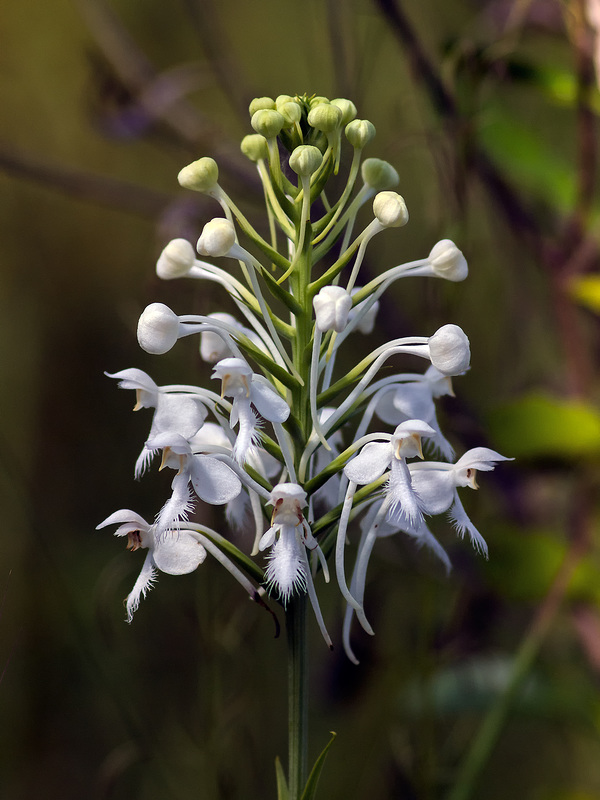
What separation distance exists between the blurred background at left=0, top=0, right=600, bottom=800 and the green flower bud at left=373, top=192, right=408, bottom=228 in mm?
539

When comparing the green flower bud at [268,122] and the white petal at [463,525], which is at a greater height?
the green flower bud at [268,122]

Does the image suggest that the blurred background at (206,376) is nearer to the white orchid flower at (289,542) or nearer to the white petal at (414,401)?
the white petal at (414,401)

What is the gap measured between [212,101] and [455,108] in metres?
1.78

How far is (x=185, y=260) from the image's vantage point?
0.93 metres

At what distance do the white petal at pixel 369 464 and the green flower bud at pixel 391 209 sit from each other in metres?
0.28

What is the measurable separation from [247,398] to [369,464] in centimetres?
17

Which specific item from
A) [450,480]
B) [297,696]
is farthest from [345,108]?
[297,696]

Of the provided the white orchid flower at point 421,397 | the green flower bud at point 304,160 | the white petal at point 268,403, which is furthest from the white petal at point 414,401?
the green flower bud at point 304,160

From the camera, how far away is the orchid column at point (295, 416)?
852 millimetres

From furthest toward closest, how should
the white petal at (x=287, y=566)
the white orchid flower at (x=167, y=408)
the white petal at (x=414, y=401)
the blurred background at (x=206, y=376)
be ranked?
the blurred background at (x=206, y=376), the white petal at (x=414, y=401), the white orchid flower at (x=167, y=408), the white petal at (x=287, y=566)

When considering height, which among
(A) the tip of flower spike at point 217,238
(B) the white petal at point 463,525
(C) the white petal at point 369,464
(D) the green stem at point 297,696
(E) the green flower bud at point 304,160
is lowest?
(D) the green stem at point 297,696

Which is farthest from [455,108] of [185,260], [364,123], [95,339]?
[95,339]

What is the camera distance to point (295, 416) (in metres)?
0.92

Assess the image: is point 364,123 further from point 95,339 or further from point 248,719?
point 95,339
